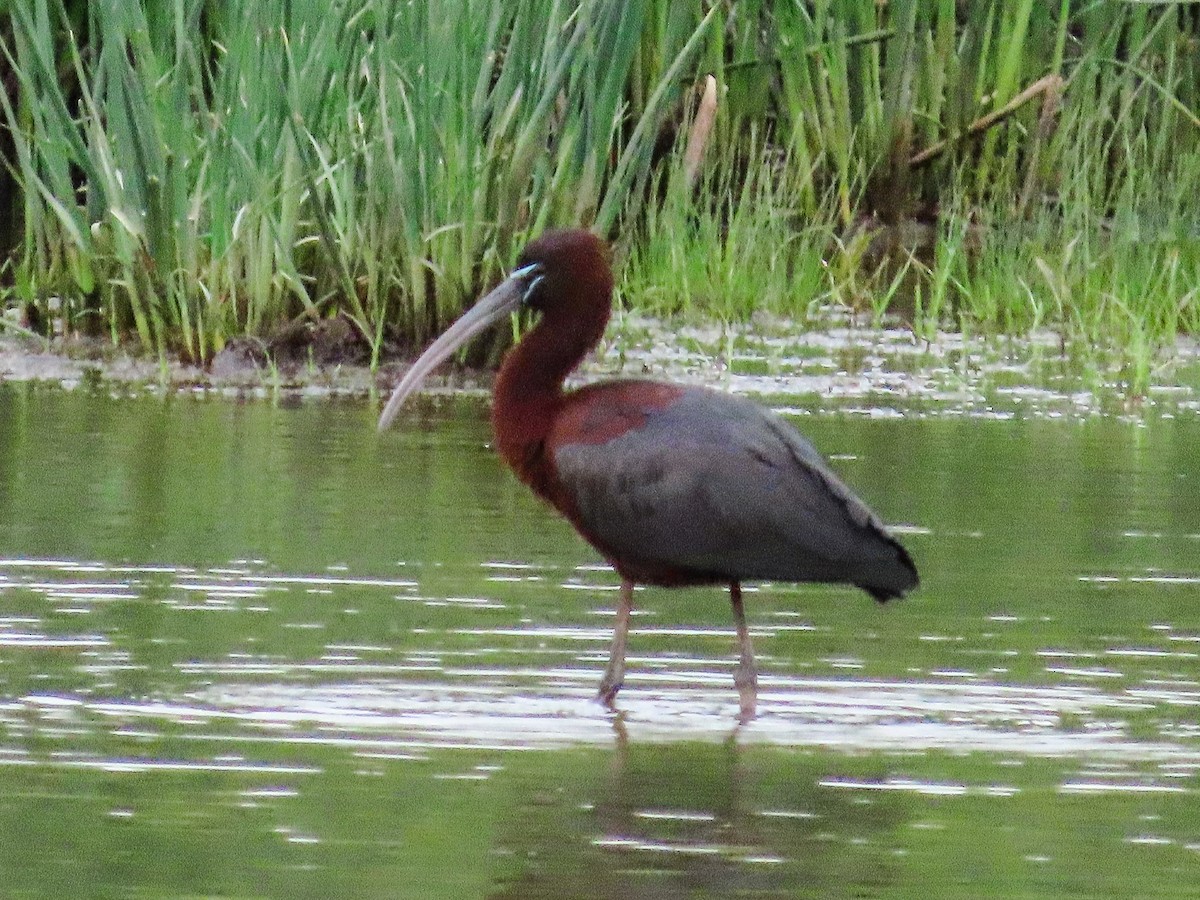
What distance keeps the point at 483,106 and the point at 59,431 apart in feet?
6.20

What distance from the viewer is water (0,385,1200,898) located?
172 inches

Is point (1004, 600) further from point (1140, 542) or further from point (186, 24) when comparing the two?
point (186, 24)

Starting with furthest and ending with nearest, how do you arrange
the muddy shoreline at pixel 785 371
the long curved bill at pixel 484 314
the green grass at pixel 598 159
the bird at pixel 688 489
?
the muddy shoreline at pixel 785 371 → the green grass at pixel 598 159 → the long curved bill at pixel 484 314 → the bird at pixel 688 489

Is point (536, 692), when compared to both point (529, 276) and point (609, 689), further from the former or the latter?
point (529, 276)

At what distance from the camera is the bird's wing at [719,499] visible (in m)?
6.14

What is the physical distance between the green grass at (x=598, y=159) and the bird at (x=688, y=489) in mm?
3704

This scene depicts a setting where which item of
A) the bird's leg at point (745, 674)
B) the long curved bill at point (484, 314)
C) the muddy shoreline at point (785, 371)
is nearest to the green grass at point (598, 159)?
the muddy shoreline at point (785, 371)

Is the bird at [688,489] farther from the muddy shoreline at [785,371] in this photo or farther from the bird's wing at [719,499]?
the muddy shoreline at [785,371]

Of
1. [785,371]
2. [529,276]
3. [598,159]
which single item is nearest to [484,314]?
[529,276]

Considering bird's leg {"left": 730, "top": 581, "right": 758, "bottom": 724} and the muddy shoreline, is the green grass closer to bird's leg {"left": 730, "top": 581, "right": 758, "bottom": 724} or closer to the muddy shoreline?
the muddy shoreline

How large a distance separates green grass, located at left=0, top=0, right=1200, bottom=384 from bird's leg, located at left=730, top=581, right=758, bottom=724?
13.8 ft

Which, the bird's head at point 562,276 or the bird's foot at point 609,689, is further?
the bird's head at point 562,276

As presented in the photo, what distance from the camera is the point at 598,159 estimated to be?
10.7 metres

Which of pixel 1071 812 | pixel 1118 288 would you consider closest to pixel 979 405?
pixel 1118 288
